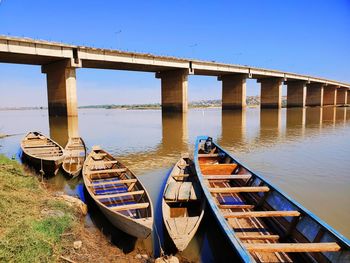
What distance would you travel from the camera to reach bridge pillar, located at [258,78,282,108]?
61219 mm

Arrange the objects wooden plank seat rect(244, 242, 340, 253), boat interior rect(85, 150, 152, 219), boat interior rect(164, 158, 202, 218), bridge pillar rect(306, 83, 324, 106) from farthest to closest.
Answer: bridge pillar rect(306, 83, 324, 106), boat interior rect(164, 158, 202, 218), boat interior rect(85, 150, 152, 219), wooden plank seat rect(244, 242, 340, 253)

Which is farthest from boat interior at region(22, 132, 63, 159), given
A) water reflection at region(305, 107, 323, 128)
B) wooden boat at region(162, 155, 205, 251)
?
water reflection at region(305, 107, 323, 128)

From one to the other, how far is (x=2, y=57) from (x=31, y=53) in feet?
19.7

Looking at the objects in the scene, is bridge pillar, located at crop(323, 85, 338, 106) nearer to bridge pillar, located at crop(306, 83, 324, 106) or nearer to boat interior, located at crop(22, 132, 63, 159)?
bridge pillar, located at crop(306, 83, 324, 106)

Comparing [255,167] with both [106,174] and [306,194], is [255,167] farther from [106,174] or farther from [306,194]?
[106,174]

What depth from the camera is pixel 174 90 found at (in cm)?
4497

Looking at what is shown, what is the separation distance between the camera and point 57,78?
111 feet

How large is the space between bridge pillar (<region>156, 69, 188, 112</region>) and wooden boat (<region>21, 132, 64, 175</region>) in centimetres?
2984

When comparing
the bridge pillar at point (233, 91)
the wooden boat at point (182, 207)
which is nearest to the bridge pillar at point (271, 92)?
the bridge pillar at point (233, 91)

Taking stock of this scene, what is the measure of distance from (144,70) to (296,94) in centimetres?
4618

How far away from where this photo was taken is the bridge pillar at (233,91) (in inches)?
2080

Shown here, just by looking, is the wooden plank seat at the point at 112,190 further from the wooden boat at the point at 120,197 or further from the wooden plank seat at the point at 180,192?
the wooden plank seat at the point at 180,192

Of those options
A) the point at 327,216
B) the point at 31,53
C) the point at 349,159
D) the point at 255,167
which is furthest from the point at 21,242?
the point at 31,53

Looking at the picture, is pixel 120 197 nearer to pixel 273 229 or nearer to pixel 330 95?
pixel 273 229
